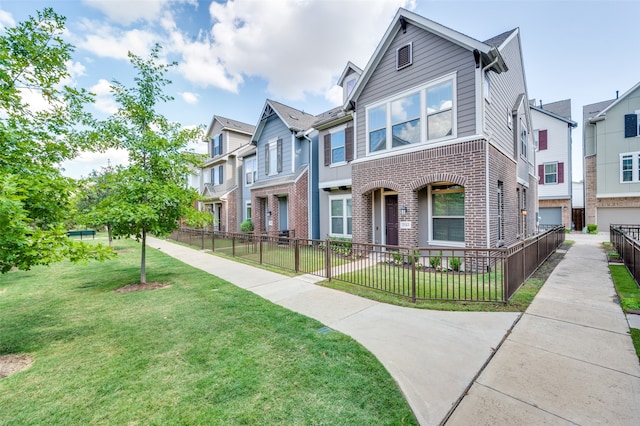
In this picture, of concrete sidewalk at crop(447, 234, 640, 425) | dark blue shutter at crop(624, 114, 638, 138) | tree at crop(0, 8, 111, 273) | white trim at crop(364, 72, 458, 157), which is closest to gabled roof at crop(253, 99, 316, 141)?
white trim at crop(364, 72, 458, 157)

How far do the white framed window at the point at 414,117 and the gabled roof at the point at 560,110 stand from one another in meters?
19.6

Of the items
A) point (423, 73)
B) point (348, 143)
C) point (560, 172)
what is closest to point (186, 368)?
point (423, 73)

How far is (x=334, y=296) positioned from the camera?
5.86 metres

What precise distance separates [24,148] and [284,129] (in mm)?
12402

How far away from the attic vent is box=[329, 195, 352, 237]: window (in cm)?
591

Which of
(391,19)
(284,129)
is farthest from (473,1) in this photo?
(284,129)

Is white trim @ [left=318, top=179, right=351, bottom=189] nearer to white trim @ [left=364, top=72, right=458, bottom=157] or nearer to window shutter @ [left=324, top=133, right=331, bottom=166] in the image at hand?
window shutter @ [left=324, top=133, right=331, bottom=166]

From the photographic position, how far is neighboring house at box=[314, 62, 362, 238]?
12414 millimetres

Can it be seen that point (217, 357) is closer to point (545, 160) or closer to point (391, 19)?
point (391, 19)

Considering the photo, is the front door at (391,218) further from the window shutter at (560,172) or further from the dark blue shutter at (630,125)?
the dark blue shutter at (630,125)

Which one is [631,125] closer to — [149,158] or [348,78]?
[348,78]

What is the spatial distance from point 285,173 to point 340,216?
4.21 metres

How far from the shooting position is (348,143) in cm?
1233

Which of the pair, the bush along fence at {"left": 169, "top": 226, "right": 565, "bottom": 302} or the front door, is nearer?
the bush along fence at {"left": 169, "top": 226, "right": 565, "bottom": 302}
